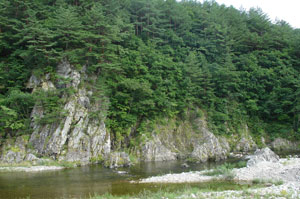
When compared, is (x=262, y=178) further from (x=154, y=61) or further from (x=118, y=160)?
(x=154, y=61)

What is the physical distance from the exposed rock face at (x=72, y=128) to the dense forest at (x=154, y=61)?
1007 millimetres

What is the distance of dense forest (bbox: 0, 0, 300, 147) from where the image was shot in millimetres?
25844

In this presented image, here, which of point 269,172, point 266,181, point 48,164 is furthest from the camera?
point 48,164

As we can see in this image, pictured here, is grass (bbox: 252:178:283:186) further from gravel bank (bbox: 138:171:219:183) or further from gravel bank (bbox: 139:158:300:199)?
gravel bank (bbox: 138:171:219:183)

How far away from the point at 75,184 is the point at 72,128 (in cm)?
986

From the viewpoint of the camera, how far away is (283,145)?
31.9 metres

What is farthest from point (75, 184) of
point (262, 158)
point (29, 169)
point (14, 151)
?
point (262, 158)

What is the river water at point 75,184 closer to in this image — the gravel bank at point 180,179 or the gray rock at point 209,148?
the gravel bank at point 180,179

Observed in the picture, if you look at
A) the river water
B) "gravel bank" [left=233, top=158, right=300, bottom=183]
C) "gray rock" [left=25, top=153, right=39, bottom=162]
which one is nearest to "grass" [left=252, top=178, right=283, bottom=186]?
"gravel bank" [left=233, top=158, right=300, bottom=183]

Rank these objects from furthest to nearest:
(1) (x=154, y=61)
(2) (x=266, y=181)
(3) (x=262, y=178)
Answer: (1) (x=154, y=61), (3) (x=262, y=178), (2) (x=266, y=181)

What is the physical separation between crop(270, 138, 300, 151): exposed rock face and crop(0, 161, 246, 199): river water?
18.6m

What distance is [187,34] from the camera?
4081 cm

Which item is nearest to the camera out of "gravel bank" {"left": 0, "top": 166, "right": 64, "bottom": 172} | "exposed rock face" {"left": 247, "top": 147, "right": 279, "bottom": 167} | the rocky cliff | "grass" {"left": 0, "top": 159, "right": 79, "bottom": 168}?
"gravel bank" {"left": 0, "top": 166, "right": 64, "bottom": 172}

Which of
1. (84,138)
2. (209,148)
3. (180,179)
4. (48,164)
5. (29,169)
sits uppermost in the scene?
(84,138)
